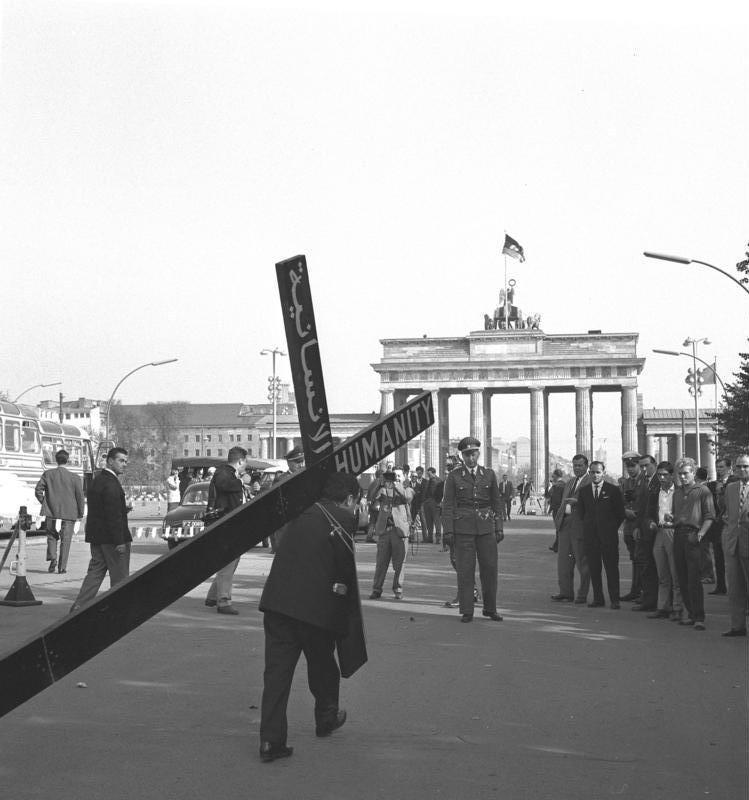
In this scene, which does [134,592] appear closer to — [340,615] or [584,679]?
[340,615]

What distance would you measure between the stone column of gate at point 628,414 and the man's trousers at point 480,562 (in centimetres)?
8015

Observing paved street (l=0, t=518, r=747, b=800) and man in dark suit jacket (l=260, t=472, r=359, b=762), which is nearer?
paved street (l=0, t=518, r=747, b=800)

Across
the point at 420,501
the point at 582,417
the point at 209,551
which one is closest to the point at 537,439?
the point at 582,417

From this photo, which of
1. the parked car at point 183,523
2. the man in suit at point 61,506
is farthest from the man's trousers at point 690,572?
the parked car at point 183,523

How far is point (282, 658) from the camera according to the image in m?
6.12

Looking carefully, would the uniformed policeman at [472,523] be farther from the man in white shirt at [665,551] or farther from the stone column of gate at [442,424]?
the stone column of gate at [442,424]

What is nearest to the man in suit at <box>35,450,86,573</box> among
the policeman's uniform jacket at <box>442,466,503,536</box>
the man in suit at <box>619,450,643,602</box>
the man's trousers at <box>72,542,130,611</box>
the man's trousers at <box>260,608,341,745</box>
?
the man's trousers at <box>72,542,130,611</box>

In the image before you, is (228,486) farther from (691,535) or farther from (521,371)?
(521,371)

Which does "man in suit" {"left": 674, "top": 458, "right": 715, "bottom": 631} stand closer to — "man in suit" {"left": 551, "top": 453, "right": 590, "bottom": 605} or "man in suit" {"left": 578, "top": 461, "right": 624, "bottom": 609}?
"man in suit" {"left": 578, "top": 461, "right": 624, "bottom": 609}

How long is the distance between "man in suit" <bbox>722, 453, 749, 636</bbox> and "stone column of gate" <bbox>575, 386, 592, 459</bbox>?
79.7 meters

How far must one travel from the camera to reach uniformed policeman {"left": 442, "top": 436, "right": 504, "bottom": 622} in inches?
491

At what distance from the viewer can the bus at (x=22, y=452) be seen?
30.0 m

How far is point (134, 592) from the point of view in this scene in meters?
3.68

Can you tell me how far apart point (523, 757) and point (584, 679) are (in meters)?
2.63
